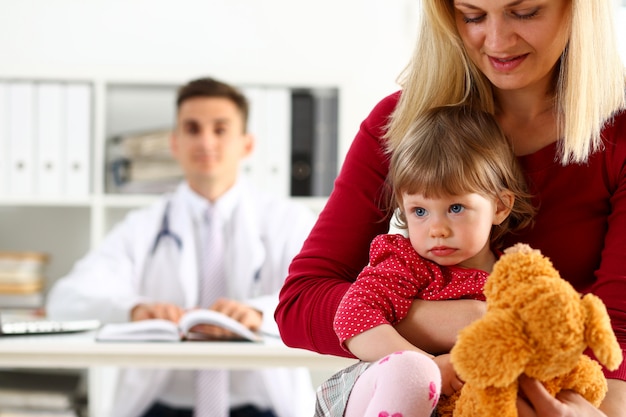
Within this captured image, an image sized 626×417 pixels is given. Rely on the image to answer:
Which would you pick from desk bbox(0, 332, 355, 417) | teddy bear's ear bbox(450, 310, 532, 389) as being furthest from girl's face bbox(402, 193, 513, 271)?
desk bbox(0, 332, 355, 417)

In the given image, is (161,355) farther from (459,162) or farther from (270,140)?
(459,162)

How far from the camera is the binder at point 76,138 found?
3.32 meters

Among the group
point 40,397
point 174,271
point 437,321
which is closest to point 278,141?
point 174,271

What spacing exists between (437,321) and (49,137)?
2.39 metres

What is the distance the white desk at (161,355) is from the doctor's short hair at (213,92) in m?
1.07

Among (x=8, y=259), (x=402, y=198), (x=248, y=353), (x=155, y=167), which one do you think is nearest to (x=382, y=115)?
(x=402, y=198)

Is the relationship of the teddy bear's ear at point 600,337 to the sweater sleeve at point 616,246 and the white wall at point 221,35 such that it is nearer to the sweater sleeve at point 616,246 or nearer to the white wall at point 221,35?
the sweater sleeve at point 616,246

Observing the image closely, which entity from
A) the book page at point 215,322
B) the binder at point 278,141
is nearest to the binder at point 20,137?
the binder at point 278,141

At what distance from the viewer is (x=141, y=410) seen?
116 inches

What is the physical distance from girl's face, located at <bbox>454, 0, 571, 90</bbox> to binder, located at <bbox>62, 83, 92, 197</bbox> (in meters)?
2.22

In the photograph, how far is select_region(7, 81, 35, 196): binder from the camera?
10.8 ft

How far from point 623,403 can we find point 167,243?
2.14 meters

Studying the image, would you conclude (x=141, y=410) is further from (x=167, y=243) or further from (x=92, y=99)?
(x=92, y=99)

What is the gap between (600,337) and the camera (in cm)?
101
